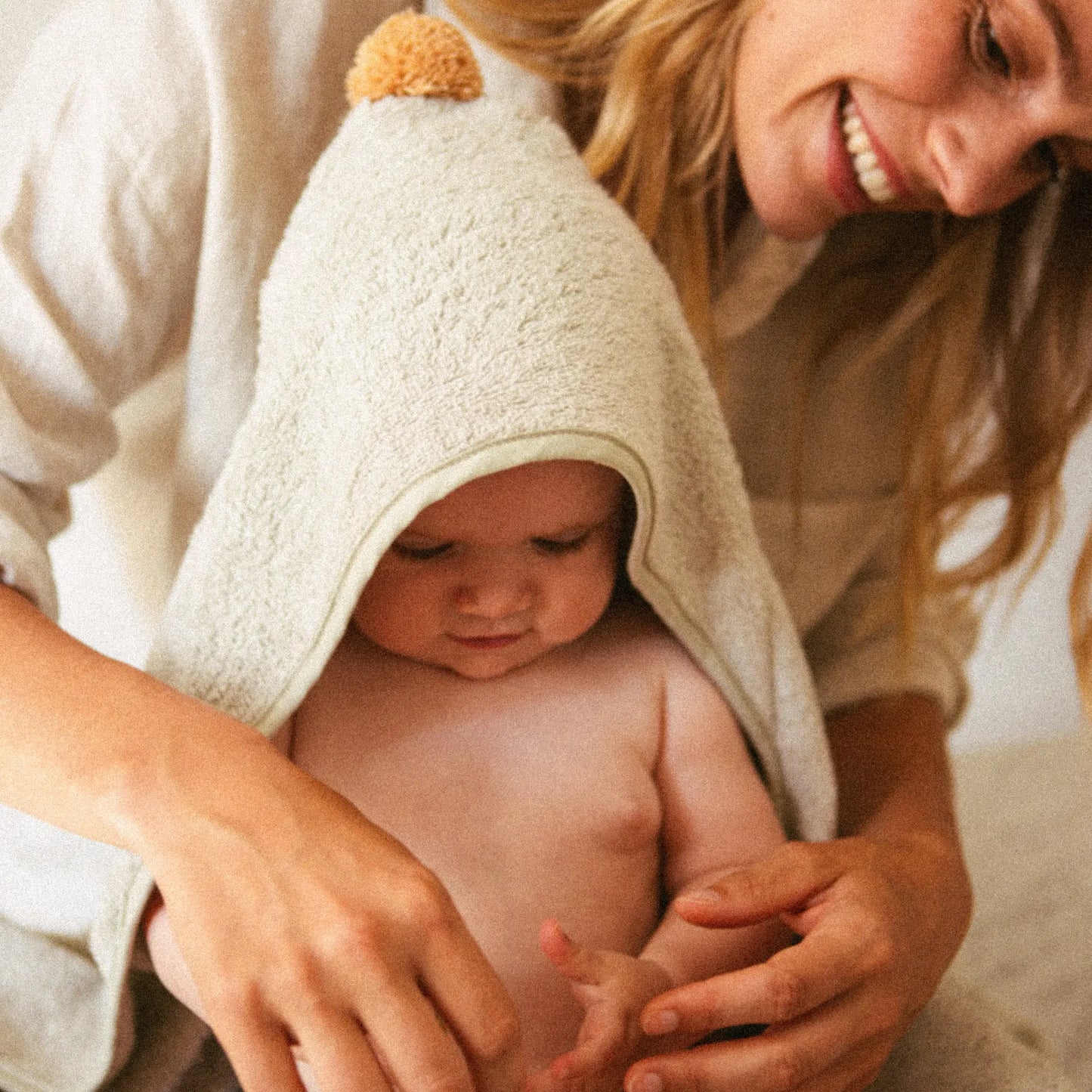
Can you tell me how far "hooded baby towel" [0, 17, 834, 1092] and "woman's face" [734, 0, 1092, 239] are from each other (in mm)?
151

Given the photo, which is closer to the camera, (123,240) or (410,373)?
(410,373)

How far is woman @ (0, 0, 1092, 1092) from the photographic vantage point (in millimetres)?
459

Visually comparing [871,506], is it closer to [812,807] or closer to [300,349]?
[812,807]

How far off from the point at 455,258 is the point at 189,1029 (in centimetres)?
42

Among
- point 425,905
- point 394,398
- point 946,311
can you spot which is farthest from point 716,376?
point 425,905

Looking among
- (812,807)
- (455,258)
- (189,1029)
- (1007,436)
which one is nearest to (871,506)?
(1007,436)

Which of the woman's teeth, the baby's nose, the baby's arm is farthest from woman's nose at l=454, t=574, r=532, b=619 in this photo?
the woman's teeth

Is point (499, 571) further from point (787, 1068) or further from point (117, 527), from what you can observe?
point (117, 527)

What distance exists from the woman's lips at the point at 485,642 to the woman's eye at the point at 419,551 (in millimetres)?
55

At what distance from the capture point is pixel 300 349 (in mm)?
585

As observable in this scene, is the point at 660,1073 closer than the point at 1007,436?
Yes

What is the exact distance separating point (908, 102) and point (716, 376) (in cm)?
25

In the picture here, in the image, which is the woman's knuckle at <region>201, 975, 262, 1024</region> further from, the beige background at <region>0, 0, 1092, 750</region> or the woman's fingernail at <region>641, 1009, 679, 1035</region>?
the beige background at <region>0, 0, 1092, 750</region>

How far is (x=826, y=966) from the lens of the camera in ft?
1.91
